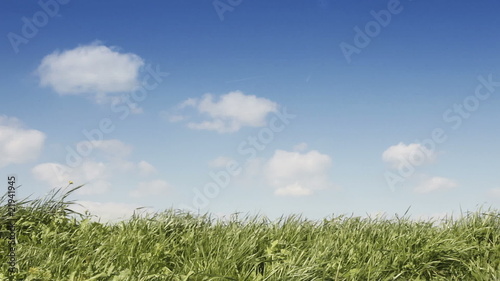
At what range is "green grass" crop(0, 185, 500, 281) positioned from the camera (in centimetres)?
536

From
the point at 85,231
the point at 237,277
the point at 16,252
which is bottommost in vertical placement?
the point at 237,277

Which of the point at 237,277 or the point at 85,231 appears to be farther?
the point at 85,231

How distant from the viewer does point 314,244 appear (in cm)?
626

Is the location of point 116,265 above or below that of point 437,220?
below

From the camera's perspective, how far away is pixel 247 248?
591 centimetres

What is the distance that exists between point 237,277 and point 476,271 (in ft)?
8.95

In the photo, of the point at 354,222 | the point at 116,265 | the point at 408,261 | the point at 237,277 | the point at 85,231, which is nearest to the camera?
the point at 237,277

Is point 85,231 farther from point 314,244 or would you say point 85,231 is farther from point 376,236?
point 376,236

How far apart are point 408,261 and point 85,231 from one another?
3942 millimetres

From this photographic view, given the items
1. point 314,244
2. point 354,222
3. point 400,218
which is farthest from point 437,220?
point 314,244

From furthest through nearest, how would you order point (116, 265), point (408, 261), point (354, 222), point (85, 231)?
point (354, 222), point (85, 231), point (408, 261), point (116, 265)

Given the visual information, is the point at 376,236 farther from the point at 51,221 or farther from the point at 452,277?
the point at 51,221

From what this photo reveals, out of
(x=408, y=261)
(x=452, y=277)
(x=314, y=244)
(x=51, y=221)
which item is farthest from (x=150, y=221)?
(x=452, y=277)

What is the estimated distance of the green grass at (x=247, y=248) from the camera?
5.36 metres
